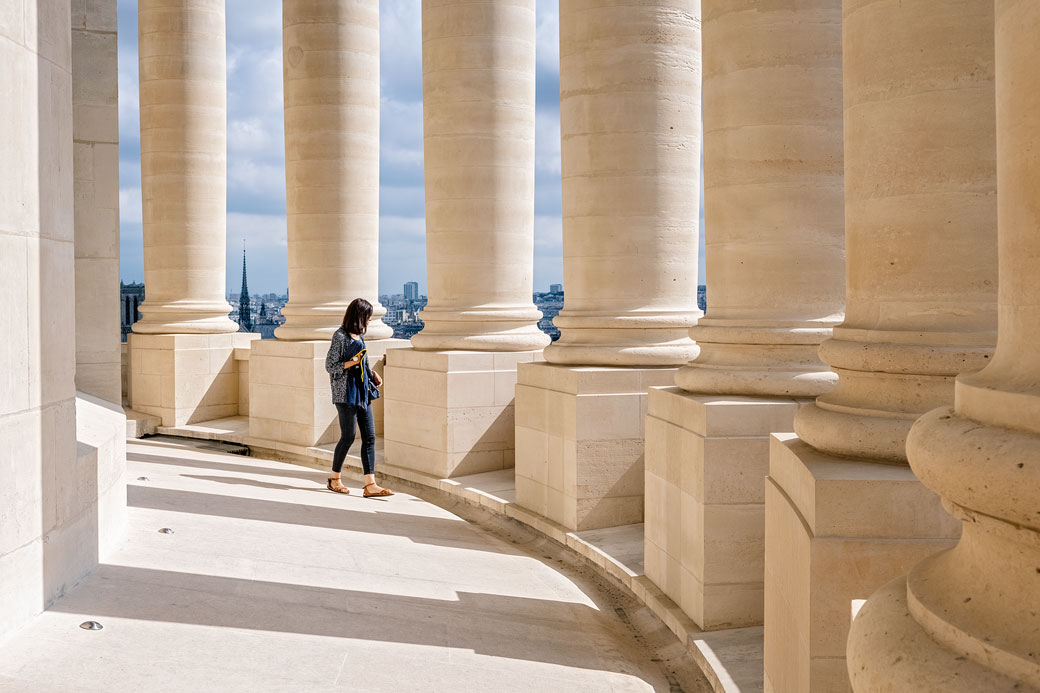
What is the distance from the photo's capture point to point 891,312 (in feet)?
74.1

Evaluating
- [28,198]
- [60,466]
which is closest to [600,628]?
[60,466]

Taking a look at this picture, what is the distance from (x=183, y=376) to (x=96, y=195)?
2835 centimetres

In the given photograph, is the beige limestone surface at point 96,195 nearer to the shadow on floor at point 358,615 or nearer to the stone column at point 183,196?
the shadow on floor at point 358,615

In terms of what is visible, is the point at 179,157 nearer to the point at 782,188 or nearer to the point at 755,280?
the point at 755,280

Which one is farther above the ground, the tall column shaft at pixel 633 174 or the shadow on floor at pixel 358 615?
the tall column shaft at pixel 633 174

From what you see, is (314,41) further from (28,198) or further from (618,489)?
(28,198)

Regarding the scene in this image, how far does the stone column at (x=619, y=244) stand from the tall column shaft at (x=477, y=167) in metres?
11.2

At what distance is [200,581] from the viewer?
99.1 ft

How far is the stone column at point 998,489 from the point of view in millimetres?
10560

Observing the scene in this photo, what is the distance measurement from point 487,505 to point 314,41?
3560 cm

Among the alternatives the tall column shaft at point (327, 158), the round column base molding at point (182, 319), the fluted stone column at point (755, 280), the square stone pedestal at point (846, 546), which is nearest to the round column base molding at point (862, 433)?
the square stone pedestal at point (846, 546)

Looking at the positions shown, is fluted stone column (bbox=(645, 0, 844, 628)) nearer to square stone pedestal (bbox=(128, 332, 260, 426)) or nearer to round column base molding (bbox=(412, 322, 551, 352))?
round column base molding (bbox=(412, 322, 551, 352))

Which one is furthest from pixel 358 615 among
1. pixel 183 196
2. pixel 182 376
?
pixel 183 196

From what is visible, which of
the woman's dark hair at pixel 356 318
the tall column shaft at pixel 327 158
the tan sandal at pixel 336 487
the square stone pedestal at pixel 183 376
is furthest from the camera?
the square stone pedestal at pixel 183 376
